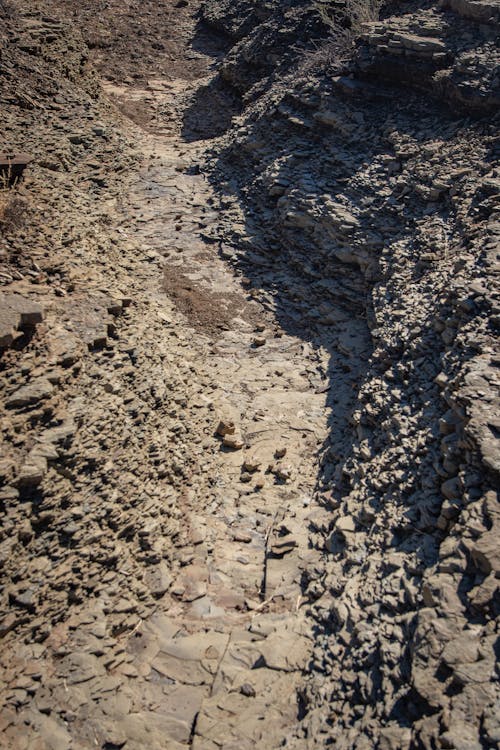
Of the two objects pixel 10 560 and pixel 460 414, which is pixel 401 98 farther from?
pixel 10 560

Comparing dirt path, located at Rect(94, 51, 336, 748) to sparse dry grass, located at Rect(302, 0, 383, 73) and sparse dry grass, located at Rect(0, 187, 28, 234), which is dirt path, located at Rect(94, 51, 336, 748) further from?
sparse dry grass, located at Rect(302, 0, 383, 73)

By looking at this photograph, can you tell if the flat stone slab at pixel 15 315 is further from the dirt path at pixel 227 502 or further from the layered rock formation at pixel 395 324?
the layered rock formation at pixel 395 324

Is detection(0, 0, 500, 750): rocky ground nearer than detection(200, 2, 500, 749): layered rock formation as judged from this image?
No

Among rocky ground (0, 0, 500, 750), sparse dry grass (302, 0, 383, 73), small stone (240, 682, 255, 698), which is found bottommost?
small stone (240, 682, 255, 698)

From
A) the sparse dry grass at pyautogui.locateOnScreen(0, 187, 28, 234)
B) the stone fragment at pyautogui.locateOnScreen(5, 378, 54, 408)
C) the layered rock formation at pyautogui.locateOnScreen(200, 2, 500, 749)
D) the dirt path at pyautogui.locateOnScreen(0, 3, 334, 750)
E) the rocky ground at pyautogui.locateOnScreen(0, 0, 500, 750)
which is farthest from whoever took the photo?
the sparse dry grass at pyautogui.locateOnScreen(0, 187, 28, 234)

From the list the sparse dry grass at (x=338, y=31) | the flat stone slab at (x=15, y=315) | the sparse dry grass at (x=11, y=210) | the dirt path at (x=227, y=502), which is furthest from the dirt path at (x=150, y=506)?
the sparse dry grass at (x=338, y=31)

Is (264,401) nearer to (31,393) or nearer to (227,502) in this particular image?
(227,502)

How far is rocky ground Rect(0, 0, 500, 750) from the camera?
3.51 meters

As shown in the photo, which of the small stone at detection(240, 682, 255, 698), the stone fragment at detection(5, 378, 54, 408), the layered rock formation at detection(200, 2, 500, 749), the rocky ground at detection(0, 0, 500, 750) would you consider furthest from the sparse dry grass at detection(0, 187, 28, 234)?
the small stone at detection(240, 682, 255, 698)

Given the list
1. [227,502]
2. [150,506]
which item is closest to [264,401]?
[227,502]

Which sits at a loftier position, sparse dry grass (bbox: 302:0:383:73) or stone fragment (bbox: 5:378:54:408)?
sparse dry grass (bbox: 302:0:383:73)

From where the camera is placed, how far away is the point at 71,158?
332 inches

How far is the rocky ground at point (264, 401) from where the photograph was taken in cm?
351

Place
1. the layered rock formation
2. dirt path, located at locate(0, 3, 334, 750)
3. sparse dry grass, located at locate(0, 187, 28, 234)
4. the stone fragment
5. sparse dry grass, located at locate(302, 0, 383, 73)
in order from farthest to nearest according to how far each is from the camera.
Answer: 1. sparse dry grass, located at locate(302, 0, 383, 73)
2. sparse dry grass, located at locate(0, 187, 28, 234)
3. the stone fragment
4. dirt path, located at locate(0, 3, 334, 750)
5. the layered rock formation
